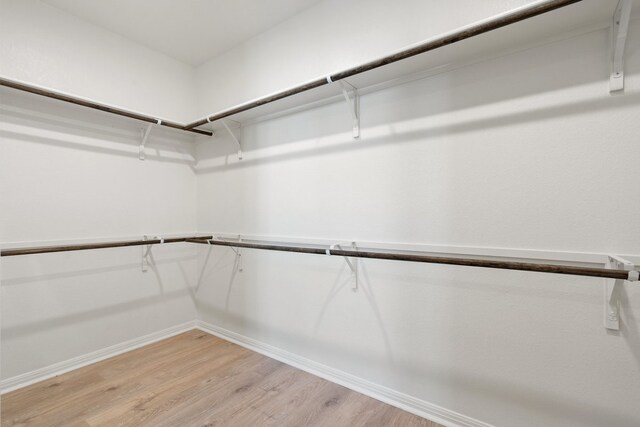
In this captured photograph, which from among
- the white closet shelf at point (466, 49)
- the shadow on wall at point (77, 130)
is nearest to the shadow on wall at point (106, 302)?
the shadow on wall at point (77, 130)

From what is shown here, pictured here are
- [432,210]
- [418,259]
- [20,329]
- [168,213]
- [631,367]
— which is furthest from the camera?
[168,213]

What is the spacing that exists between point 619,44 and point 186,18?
93.4 inches

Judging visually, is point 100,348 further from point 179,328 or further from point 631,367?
point 631,367

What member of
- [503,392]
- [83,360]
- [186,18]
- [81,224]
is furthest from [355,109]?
[83,360]

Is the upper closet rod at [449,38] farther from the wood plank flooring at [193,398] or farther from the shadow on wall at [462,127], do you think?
the wood plank flooring at [193,398]

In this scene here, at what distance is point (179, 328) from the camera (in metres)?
2.61

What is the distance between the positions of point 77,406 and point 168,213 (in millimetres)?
1423

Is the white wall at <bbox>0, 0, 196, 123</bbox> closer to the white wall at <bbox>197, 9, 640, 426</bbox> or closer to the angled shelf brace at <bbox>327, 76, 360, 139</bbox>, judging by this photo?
the white wall at <bbox>197, 9, 640, 426</bbox>

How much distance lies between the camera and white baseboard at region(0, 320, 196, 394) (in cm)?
176

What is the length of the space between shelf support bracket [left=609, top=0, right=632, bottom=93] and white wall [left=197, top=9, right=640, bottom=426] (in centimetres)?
3

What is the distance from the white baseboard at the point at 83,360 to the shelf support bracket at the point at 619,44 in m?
3.18

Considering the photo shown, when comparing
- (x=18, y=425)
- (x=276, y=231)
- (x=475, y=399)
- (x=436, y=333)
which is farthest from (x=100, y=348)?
(x=475, y=399)

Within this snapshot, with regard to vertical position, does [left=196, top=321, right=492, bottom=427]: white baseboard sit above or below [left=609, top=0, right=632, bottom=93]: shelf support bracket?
below

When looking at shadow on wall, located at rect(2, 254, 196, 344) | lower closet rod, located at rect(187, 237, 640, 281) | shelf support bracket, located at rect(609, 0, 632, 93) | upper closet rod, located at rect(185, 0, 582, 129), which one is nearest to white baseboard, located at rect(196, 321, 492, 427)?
shadow on wall, located at rect(2, 254, 196, 344)
